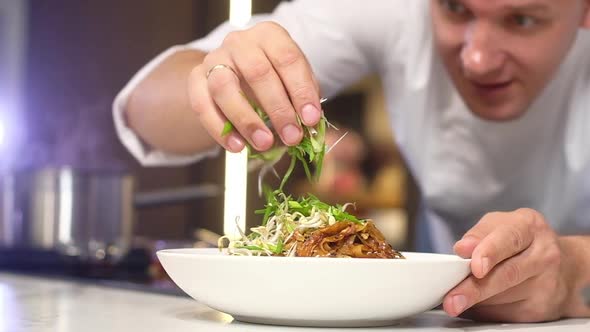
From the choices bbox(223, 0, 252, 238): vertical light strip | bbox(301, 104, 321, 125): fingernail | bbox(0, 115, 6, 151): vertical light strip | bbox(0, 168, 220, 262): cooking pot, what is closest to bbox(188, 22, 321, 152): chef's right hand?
bbox(301, 104, 321, 125): fingernail

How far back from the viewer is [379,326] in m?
0.99

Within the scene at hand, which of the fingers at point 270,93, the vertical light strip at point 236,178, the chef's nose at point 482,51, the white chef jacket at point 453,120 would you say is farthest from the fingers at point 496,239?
the vertical light strip at point 236,178

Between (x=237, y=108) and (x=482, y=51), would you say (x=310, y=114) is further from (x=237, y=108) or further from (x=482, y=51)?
(x=482, y=51)

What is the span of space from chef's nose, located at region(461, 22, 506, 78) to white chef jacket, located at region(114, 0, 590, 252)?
0.76 feet

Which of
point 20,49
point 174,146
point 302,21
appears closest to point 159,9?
point 20,49

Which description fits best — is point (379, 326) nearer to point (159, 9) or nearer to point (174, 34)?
point (174, 34)

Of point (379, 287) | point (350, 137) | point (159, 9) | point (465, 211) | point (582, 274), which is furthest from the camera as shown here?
point (350, 137)

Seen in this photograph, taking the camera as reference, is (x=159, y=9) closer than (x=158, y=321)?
No

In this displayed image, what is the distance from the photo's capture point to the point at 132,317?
103cm

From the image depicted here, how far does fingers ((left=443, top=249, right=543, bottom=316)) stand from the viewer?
945 millimetres

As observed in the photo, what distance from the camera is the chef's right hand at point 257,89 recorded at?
1.04 m

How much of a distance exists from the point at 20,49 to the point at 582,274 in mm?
1828

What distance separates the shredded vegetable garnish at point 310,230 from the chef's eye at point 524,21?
2.04ft

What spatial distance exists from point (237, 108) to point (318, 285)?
0.92 ft
